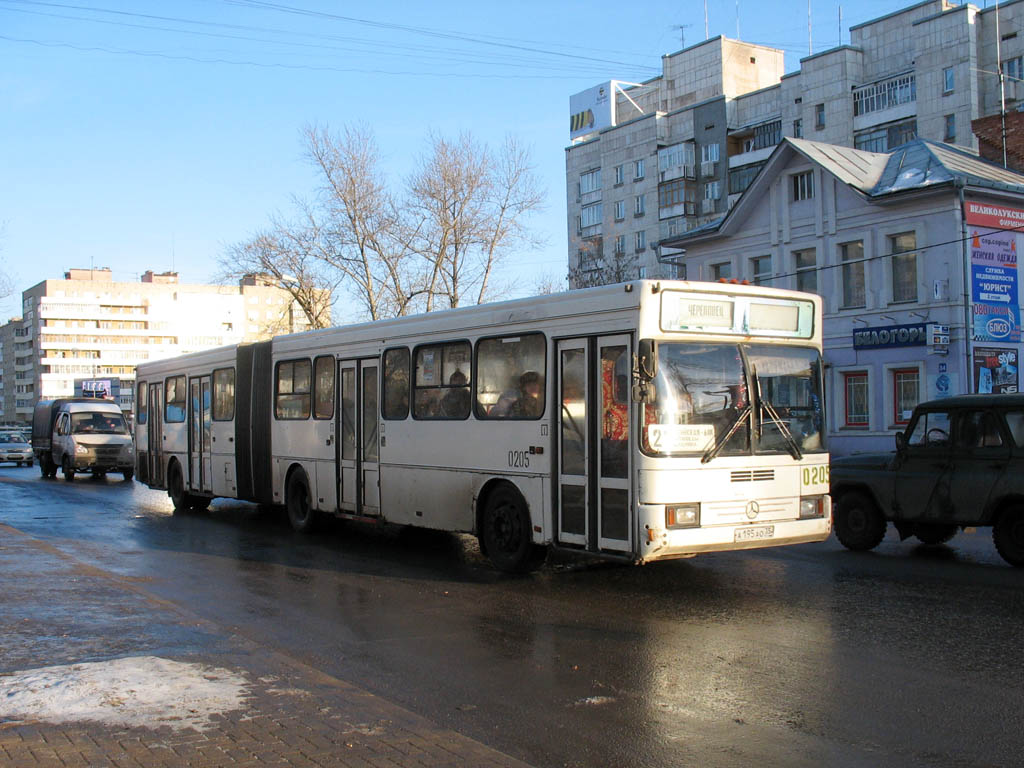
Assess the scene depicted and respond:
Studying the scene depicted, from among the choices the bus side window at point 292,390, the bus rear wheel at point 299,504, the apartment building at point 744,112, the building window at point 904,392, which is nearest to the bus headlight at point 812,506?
the bus rear wheel at point 299,504

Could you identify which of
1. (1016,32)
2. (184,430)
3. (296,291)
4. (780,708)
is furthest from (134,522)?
(1016,32)

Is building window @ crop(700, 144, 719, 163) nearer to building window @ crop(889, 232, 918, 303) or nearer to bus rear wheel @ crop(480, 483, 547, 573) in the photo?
building window @ crop(889, 232, 918, 303)

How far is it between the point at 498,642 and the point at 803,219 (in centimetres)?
2865

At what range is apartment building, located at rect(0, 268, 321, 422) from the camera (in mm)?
154750

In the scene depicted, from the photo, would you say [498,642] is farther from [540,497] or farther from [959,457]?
[959,457]

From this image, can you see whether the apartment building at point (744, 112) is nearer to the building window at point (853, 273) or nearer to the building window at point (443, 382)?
the building window at point (853, 273)

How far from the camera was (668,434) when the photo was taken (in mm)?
9570

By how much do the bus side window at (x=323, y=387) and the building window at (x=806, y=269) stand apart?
2214 centimetres

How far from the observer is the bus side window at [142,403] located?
22.3m

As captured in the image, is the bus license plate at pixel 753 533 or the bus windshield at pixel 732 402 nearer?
the bus windshield at pixel 732 402

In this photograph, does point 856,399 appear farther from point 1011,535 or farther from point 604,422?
point 604,422

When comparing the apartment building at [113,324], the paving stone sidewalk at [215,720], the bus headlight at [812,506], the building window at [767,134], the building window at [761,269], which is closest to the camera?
the paving stone sidewalk at [215,720]

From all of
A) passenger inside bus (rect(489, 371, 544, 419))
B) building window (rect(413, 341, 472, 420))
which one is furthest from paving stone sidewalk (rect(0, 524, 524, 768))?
building window (rect(413, 341, 472, 420))

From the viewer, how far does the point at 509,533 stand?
11328 millimetres
